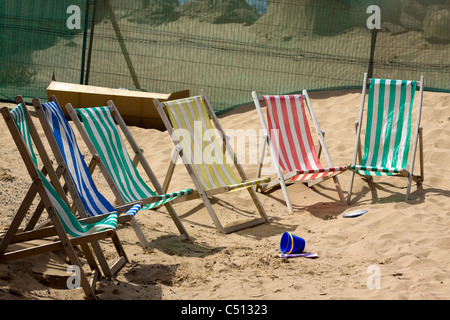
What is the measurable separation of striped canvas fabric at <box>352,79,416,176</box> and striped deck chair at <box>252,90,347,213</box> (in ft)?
1.45

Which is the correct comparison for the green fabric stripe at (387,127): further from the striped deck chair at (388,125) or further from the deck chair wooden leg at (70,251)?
the deck chair wooden leg at (70,251)

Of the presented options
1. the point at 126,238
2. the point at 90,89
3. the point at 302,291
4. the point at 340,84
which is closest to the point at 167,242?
the point at 126,238

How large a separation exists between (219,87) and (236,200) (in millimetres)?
3371

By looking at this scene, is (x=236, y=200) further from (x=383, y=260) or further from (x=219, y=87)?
(x=219, y=87)

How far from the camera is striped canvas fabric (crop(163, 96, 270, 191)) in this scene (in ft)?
18.3

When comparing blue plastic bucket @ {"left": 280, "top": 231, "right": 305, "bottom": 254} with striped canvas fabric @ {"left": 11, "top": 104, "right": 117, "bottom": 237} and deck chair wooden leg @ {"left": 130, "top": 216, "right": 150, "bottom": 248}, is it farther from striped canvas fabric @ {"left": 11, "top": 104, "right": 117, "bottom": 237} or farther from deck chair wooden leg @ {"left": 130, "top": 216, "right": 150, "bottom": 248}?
striped canvas fabric @ {"left": 11, "top": 104, "right": 117, "bottom": 237}

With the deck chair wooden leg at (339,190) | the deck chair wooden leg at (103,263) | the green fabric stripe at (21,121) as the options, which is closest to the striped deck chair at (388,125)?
the deck chair wooden leg at (339,190)

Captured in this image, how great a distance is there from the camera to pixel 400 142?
629 cm

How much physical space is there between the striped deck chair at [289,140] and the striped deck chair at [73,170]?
2.04m

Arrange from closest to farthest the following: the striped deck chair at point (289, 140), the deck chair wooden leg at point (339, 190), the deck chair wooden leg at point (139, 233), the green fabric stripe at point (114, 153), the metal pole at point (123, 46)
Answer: the deck chair wooden leg at point (139, 233) < the green fabric stripe at point (114, 153) < the deck chair wooden leg at point (339, 190) < the striped deck chair at point (289, 140) < the metal pole at point (123, 46)

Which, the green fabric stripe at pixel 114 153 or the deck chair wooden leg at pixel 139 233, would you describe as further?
the green fabric stripe at pixel 114 153

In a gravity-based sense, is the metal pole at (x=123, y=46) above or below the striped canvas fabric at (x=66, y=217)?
above

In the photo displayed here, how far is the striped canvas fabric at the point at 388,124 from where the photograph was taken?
6.25 m

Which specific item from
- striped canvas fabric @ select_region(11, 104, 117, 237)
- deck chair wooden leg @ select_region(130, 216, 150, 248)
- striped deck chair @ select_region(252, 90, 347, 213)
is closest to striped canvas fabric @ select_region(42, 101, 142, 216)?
deck chair wooden leg @ select_region(130, 216, 150, 248)
